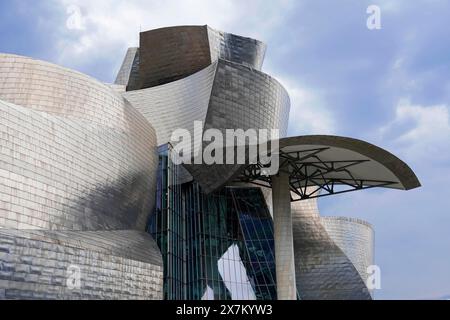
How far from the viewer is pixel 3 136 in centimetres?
1725

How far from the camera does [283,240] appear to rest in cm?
2572

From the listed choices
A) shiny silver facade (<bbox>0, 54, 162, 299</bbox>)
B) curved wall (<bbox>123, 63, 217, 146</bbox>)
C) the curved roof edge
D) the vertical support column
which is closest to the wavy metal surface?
curved wall (<bbox>123, 63, 217, 146</bbox>)

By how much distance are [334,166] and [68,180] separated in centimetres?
1384

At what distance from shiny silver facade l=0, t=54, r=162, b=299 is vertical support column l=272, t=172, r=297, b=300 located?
637 centimetres

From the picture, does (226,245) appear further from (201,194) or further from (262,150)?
(262,150)

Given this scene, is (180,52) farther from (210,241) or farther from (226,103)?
(210,241)

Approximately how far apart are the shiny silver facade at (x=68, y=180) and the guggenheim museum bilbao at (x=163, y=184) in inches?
2.0

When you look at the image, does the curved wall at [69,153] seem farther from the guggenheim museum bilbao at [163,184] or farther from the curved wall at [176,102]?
the curved wall at [176,102]

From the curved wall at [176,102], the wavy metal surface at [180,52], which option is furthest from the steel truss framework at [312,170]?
the wavy metal surface at [180,52]

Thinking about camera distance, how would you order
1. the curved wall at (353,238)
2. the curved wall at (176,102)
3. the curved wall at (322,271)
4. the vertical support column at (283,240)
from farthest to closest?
1. the curved wall at (353,238)
2. the curved wall at (322,271)
3. the curved wall at (176,102)
4. the vertical support column at (283,240)

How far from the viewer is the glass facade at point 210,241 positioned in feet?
81.0

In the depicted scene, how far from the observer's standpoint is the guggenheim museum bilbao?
57.0ft

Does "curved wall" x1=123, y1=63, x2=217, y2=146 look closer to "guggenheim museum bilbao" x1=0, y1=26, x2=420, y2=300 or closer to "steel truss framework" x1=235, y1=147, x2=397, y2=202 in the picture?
"guggenheim museum bilbao" x1=0, y1=26, x2=420, y2=300
